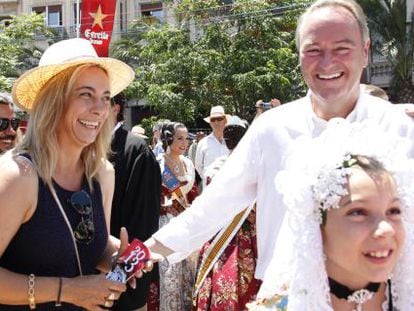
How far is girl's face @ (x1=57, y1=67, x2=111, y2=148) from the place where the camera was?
2.43 meters

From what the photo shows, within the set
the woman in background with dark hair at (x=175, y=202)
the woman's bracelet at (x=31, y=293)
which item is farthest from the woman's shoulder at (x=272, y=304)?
the woman in background with dark hair at (x=175, y=202)

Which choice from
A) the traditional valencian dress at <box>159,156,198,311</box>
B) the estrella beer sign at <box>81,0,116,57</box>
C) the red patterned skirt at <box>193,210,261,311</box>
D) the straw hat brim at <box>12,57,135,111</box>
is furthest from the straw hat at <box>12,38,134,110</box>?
the estrella beer sign at <box>81,0,116,57</box>

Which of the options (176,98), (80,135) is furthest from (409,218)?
(176,98)

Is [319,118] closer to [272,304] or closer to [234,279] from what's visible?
[272,304]

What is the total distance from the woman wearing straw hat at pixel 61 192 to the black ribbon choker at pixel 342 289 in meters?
0.95

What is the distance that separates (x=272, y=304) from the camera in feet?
5.58

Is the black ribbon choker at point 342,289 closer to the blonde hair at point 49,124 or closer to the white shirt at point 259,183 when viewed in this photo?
the white shirt at point 259,183

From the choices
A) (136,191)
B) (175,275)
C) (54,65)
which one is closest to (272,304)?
(54,65)

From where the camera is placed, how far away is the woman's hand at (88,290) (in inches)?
89.2

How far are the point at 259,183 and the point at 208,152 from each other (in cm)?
597

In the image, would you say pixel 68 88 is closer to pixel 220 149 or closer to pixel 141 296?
pixel 141 296

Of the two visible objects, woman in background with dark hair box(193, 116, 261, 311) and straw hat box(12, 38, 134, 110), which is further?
woman in background with dark hair box(193, 116, 261, 311)

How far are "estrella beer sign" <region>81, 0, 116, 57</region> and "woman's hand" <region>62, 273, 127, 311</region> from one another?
48.1ft

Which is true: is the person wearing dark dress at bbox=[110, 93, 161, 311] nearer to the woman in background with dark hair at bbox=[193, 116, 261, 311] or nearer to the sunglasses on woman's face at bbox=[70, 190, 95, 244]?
the sunglasses on woman's face at bbox=[70, 190, 95, 244]
